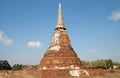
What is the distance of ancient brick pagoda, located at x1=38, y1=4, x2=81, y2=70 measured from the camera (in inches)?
754

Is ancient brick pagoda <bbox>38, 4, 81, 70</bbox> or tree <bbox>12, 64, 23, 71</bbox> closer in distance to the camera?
ancient brick pagoda <bbox>38, 4, 81, 70</bbox>

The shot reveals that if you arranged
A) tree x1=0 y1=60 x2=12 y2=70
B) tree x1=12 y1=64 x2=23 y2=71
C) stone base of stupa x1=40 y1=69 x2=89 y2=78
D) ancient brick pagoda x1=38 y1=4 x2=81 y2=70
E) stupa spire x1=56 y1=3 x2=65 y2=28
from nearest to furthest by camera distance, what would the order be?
1. stone base of stupa x1=40 y1=69 x2=89 y2=78
2. ancient brick pagoda x1=38 y1=4 x2=81 y2=70
3. stupa spire x1=56 y1=3 x2=65 y2=28
4. tree x1=0 y1=60 x2=12 y2=70
5. tree x1=12 y1=64 x2=23 y2=71

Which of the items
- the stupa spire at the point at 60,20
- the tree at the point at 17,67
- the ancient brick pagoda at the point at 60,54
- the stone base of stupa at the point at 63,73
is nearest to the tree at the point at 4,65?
the tree at the point at 17,67

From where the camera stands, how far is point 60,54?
1952cm

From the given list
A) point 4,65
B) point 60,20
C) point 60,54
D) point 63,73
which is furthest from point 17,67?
point 63,73

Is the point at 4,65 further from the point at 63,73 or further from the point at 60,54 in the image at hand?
the point at 63,73

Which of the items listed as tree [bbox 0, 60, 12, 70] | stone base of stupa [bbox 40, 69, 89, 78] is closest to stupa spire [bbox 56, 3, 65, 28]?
stone base of stupa [bbox 40, 69, 89, 78]

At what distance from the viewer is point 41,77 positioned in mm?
16172

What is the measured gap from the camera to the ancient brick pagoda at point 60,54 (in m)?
19.1

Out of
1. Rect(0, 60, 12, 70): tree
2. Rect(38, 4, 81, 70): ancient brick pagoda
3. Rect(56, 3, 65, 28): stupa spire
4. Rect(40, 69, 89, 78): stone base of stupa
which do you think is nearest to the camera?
Rect(40, 69, 89, 78): stone base of stupa

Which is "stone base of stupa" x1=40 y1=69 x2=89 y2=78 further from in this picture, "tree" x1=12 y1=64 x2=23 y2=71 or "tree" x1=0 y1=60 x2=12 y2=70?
"tree" x1=12 y1=64 x2=23 y2=71

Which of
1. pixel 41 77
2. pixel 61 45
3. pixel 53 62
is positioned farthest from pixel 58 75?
pixel 61 45

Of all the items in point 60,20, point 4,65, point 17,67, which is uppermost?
point 60,20

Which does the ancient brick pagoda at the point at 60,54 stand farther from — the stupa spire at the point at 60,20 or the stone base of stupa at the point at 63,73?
the stone base of stupa at the point at 63,73
